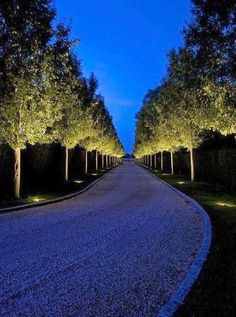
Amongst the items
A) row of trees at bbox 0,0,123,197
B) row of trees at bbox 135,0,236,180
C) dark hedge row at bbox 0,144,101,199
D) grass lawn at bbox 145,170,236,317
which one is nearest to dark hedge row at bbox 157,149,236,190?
row of trees at bbox 135,0,236,180

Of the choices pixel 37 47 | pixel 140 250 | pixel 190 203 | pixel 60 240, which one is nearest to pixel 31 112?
pixel 37 47

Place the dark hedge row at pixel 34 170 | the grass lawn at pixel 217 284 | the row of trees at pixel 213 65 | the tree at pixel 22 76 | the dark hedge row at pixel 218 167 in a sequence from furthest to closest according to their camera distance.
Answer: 1. the dark hedge row at pixel 218 167
2. the dark hedge row at pixel 34 170
3. the tree at pixel 22 76
4. the row of trees at pixel 213 65
5. the grass lawn at pixel 217 284

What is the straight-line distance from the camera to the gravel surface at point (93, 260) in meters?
5.61

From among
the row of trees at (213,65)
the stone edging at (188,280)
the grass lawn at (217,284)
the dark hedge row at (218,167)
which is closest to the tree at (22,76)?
the row of trees at (213,65)

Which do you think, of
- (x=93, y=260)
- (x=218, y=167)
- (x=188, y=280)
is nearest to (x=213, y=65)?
(x=93, y=260)

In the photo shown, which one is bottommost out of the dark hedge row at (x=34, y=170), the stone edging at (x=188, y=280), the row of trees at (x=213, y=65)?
the stone edging at (x=188, y=280)

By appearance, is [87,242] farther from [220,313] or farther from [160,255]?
[220,313]

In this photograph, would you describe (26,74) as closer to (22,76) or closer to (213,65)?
(22,76)

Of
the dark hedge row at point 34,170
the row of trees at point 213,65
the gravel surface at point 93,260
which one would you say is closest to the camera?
the gravel surface at point 93,260

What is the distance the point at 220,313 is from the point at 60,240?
548 cm

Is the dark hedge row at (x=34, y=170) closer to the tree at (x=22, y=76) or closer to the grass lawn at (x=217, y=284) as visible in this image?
the tree at (x=22, y=76)

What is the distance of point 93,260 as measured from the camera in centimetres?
796

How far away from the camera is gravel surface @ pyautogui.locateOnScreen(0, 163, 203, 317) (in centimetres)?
561

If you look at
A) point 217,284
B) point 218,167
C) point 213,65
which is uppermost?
point 213,65
